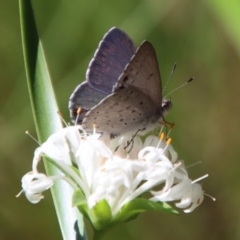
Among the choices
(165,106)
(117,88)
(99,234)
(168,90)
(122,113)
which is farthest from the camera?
(168,90)

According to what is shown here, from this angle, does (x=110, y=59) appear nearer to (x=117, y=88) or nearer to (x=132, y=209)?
(x=117, y=88)

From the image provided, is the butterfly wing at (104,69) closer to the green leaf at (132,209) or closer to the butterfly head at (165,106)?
the butterfly head at (165,106)

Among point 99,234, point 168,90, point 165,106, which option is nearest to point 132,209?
point 99,234

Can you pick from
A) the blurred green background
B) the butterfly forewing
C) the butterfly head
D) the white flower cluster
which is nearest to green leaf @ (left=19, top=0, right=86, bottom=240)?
the white flower cluster

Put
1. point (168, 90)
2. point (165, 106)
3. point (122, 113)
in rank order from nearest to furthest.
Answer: point (122, 113) < point (165, 106) < point (168, 90)

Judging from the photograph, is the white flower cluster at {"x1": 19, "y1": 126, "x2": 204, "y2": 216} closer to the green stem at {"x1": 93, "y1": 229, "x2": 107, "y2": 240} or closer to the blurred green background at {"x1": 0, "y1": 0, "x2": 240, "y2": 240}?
the green stem at {"x1": 93, "y1": 229, "x2": 107, "y2": 240}

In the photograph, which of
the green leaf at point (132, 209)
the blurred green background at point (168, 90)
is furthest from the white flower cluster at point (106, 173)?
the blurred green background at point (168, 90)

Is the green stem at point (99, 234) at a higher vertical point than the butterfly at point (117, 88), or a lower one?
lower

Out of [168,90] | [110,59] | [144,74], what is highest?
[110,59]
